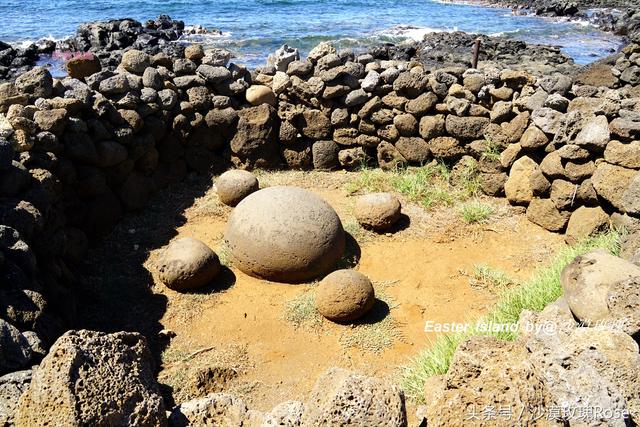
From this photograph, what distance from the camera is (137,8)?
30438 mm

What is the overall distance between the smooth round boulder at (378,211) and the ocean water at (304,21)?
41.4 feet

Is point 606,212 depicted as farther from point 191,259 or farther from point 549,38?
point 549,38

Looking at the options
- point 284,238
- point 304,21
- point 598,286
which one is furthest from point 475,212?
point 304,21

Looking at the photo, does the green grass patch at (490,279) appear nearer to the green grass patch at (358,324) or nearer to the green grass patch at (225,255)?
the green grass patch at (358,324)

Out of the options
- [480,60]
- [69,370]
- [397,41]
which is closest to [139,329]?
[69,370]

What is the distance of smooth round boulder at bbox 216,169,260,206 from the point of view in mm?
7871

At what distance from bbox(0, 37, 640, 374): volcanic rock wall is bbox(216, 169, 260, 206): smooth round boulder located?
3.47 ft

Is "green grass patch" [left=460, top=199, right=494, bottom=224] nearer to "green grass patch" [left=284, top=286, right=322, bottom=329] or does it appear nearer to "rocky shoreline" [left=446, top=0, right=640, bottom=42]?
"green grass patch" [left=284, top=286, right=322, bottom=329]

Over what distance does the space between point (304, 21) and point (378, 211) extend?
69.8 feet

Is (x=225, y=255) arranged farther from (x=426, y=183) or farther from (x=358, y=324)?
(x=426, y=183)

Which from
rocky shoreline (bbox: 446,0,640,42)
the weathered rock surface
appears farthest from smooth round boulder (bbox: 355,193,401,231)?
rocky shoreline (bbox: 446,0,640,42)

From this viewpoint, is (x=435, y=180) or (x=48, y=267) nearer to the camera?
(x=48, y=267)

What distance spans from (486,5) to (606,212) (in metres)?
30.9

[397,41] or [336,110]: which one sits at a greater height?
[336,110]
